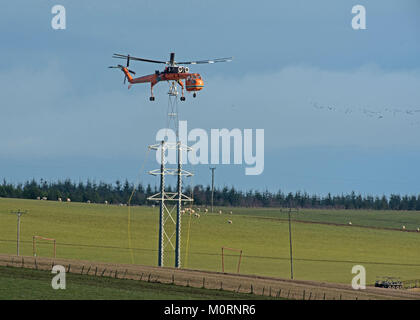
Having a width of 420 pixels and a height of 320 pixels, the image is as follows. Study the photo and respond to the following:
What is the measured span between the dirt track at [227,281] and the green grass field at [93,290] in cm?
321

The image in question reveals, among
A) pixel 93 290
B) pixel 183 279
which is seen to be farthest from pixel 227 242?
pixel 93 290

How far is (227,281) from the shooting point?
254 feet

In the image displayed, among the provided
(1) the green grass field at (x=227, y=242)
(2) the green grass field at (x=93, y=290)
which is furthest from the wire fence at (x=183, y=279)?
(1) the green grass field at (x=227, y=242)

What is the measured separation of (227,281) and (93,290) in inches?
624

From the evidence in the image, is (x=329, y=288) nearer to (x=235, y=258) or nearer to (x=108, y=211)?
(x=235, y=258)

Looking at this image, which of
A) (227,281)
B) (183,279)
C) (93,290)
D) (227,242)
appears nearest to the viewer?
(93,290)

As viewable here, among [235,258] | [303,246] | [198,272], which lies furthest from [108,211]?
[198,272]

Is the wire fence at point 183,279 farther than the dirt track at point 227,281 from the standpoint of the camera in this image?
No

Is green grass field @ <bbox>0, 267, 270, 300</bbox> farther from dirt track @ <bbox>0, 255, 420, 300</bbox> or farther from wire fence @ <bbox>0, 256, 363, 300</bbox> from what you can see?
dirt track @ <bbox>0, 255, 420, 300</bbox>

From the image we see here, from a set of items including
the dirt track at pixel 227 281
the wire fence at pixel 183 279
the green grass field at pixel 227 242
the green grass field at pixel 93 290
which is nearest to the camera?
the green grass field at pixel 93 290

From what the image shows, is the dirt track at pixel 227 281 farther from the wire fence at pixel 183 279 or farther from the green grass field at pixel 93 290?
the green grass field at pixel 93 290

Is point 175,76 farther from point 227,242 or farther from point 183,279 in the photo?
point 227,242

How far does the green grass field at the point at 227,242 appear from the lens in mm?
113812
